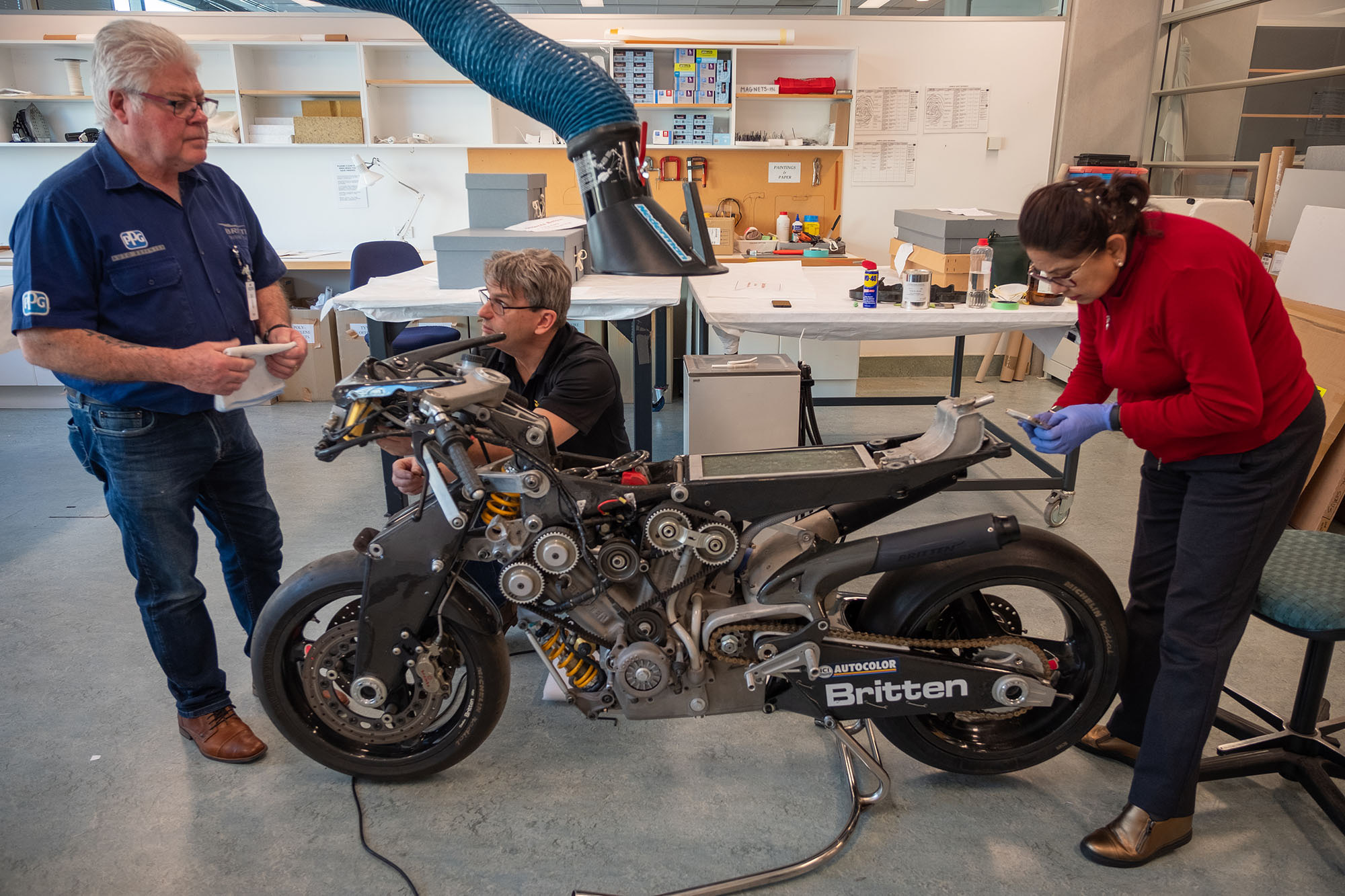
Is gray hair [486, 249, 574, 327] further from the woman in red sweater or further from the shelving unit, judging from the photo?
the shelving unit

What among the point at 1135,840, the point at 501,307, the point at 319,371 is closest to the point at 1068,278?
the point at 1135,840

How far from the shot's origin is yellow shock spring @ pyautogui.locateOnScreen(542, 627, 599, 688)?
1.86 meters

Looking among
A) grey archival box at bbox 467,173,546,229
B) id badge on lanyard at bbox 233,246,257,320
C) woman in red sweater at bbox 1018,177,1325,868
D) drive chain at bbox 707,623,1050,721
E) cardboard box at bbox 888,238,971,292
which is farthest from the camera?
cardboard box at bbox 888,238,971,292

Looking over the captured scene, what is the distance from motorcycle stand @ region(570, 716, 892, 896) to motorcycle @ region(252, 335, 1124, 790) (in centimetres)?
2

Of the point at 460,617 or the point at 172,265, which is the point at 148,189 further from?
the point at 460,617

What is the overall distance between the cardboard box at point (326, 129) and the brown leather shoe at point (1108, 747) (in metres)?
5.41

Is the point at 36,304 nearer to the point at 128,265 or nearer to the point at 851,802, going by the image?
the point at 128,265

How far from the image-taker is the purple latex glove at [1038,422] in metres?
1.73

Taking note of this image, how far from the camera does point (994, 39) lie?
5.65 m

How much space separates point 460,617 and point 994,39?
5370 millimetres

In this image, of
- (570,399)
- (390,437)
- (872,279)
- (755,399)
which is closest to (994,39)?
(872,279)

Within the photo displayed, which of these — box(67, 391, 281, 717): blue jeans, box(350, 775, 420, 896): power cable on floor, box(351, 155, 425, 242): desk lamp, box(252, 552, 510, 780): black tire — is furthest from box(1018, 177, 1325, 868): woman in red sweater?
box(351, 155, 425, 242): desk lamp

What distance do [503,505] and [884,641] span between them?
808 mm

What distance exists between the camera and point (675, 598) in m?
1.82
